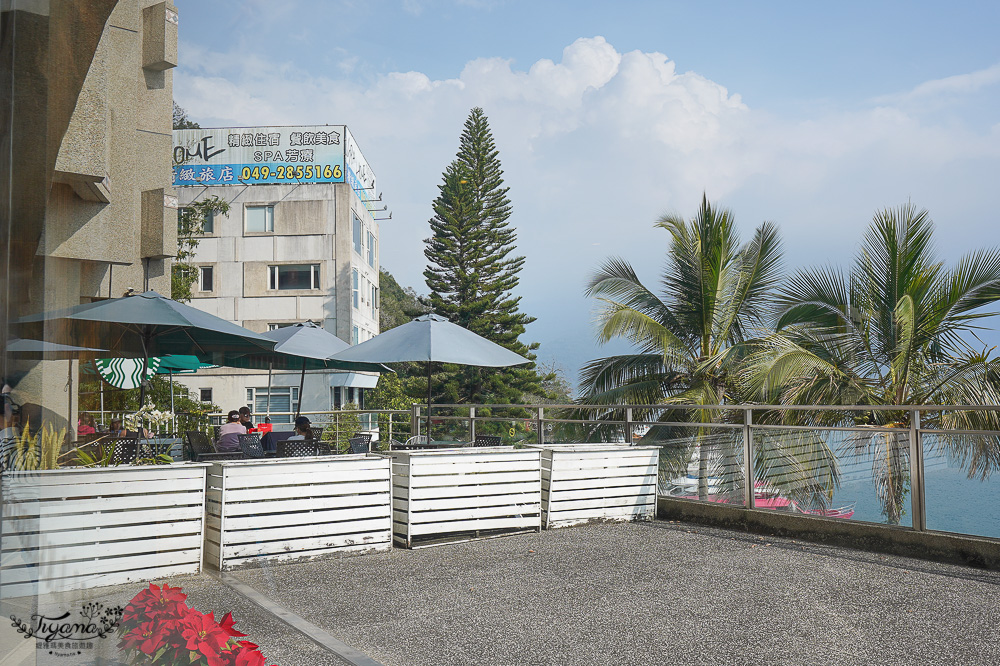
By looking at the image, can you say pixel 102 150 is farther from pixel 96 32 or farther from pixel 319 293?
pixel 319 293

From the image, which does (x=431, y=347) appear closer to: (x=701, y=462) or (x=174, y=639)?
(x=701, y=462)

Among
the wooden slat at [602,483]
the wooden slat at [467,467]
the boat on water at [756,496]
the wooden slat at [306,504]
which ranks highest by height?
the wooden slat at [467,467]

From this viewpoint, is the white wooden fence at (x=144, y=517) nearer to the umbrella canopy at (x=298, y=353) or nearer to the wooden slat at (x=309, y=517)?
the wooden slat at (x=309, y=517)

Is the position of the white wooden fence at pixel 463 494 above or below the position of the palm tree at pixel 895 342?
below

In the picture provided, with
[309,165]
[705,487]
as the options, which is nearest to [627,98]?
[309,165]

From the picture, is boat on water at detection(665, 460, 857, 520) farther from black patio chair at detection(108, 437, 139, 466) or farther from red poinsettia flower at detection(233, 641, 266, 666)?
red poinsettia flower at detection(233, 641, 266, 666)

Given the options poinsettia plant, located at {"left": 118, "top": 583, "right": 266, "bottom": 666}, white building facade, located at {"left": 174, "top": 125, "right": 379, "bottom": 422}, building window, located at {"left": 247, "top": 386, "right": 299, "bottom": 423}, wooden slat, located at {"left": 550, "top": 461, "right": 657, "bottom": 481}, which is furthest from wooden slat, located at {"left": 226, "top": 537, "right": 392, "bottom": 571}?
building window, located at {"left": 247, "top": 386, "right": 299, "bottom": 423}

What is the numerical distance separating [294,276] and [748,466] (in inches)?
1104

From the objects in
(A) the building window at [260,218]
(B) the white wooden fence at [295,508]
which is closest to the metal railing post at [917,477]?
(B) the white wooden fence at [295,508]

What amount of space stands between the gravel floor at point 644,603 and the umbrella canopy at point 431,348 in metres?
2.02

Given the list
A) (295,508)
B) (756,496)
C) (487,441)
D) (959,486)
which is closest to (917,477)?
(959,486)

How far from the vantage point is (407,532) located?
6324 millimetres

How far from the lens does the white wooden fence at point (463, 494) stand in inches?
252

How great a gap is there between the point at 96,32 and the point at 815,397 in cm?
907
